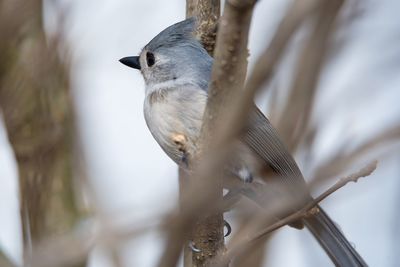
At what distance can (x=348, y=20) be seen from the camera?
1.95m

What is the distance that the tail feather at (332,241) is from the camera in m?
2.90

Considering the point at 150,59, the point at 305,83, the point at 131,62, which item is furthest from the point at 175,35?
the point at 305,83

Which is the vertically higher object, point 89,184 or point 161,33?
point 161,33

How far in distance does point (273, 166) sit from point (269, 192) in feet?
0.46

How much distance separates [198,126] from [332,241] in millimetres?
831

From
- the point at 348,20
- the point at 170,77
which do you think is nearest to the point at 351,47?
the point at 348,20

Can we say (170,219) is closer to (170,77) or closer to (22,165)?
(22,165)

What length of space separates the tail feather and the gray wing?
0.69 ft

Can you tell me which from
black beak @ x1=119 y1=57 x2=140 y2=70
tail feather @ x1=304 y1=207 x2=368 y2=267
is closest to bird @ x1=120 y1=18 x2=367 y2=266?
tail feather @ x1=304 y1=207 x2=368 y2=267

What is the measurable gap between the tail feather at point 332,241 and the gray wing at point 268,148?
0.69 feet

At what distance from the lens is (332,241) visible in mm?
3012

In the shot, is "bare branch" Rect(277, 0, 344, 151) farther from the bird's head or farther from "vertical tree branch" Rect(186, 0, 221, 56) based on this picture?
the bird's head

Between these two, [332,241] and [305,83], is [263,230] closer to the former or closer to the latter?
[305,83]

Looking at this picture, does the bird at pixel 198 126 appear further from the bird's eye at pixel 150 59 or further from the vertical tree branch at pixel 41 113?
the vertical tree branch at pixel 41 113
